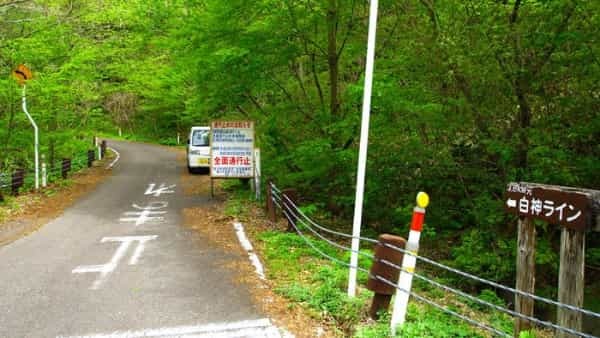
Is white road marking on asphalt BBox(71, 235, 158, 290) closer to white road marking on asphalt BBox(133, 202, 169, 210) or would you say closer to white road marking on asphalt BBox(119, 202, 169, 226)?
white road marking on asphalt BBox(119, 202, 169, 226)

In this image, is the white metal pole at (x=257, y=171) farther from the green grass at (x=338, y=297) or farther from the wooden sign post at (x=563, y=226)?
the wooden sign post at (x=563, y=226)

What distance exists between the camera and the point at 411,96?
8898 millimetres

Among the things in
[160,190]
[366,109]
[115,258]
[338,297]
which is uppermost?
[366,109]

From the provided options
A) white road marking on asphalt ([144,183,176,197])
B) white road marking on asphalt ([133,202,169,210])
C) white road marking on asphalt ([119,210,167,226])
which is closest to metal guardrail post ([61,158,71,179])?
white road marking on asphalt ([144,183,176,197])

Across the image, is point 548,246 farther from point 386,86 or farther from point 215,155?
point 215,155

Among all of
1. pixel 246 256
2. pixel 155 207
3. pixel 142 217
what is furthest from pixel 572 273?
pixel 155 207

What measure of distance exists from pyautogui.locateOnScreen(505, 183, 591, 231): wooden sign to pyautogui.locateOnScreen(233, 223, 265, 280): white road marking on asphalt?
151 inches

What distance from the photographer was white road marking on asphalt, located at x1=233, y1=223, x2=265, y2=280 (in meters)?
7.05

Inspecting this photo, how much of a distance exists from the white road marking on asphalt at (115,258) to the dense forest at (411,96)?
3.85m

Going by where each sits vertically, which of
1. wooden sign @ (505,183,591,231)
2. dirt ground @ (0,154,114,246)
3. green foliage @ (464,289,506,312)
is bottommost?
green foliage @ (464,289,506,312)

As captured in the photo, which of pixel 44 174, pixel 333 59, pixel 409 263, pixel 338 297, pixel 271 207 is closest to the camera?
pixel 409 263

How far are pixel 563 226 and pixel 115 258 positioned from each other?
6.71m

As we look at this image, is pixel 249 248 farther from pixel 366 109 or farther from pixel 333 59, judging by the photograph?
pixel 333 59

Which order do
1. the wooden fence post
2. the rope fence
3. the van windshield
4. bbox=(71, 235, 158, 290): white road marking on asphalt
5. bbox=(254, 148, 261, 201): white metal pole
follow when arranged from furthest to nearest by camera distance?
the van windshield < the rope fence < bbox=(254, 148, 261, 201): white metal pole < bbox=(71, 235, 158, 290): white road marking on asphalt < the wooden fence post
